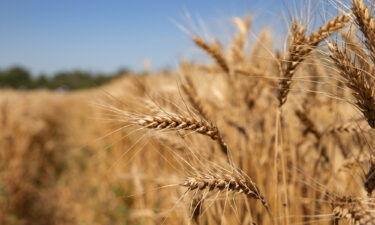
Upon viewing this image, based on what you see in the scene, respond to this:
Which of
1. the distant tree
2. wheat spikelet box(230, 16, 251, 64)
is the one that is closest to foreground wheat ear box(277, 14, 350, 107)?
wheat spikelet box(230, 16, 251, 64)

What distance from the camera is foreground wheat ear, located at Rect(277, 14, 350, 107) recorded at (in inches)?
38.8

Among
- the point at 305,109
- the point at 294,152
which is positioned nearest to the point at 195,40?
the point at 305,109

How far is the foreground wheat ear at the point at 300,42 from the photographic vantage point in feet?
3.23

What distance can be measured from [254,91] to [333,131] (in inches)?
26.9

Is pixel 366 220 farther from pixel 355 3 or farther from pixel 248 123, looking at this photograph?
pixel 248 123

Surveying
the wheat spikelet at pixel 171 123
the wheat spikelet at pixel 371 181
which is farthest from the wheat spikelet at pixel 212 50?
the wheat spikelet at pixel 371 181

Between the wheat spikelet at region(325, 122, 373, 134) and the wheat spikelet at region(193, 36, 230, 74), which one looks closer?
the wheat spikelet at region(325, 122, 373, 134)

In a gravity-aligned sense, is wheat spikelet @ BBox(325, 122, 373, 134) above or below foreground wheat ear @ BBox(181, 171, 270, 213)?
above

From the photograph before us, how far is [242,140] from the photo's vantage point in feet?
5.93

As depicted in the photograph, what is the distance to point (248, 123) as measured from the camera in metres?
1.95

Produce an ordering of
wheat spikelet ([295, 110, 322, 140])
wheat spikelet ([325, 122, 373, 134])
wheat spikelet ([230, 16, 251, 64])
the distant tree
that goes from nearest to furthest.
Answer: wheat spikelet ([325, 122, 373, 134]), wheat spikelet ([295, 110, 322, 140]), wheat spikelet ([230, 16, 251, 64]), the distant tree

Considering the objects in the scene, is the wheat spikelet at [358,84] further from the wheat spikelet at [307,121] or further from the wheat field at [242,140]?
the wheat spikelet at [307,121]

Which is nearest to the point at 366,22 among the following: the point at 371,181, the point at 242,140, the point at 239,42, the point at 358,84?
the point at 358,84

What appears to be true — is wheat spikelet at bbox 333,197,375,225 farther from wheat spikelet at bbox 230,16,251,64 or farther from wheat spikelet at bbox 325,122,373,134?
wheat spikelet at bbox 230,16,251,64
